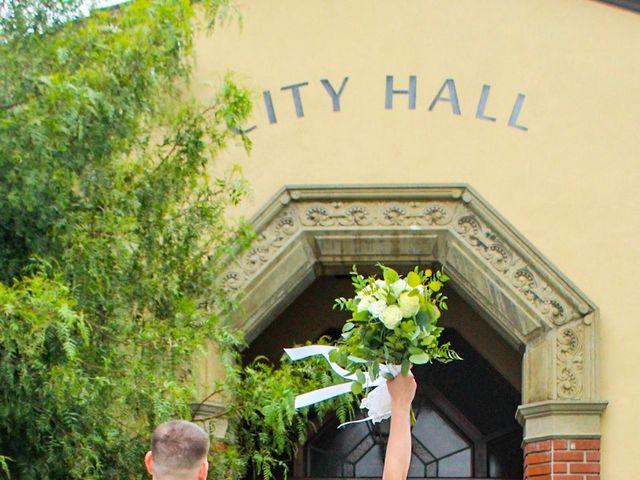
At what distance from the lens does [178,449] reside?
4141 mm

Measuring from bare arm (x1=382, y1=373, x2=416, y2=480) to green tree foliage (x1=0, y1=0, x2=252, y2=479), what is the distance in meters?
1.64

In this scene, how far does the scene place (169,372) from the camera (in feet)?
23.6

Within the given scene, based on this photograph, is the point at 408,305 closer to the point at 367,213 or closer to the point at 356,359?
the point at 356,359

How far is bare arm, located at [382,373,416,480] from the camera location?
457 centimetres

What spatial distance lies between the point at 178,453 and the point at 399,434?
797mm

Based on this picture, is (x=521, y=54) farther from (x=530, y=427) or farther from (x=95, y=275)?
(x=95, y=275)

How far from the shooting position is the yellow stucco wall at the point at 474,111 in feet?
30.2

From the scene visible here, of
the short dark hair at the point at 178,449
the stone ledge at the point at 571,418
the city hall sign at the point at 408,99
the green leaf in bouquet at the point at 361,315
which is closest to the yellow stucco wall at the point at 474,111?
the city hall sign at the point at 408,99

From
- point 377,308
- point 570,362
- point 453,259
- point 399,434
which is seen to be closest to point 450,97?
point 453,259

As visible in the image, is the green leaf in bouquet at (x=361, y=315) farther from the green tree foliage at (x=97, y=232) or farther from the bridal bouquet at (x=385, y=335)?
the green tree foliage at (x=97, y=232)

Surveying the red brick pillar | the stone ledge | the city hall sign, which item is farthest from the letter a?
the red brick pillar

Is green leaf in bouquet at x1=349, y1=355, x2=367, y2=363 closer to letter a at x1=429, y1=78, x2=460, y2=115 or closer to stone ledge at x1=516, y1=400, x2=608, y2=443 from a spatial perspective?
stone ledge at x1=516, y1=400, x2=608, y2=443

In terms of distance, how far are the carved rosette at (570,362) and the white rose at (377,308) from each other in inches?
153

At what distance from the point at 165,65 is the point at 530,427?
3.15 metres
